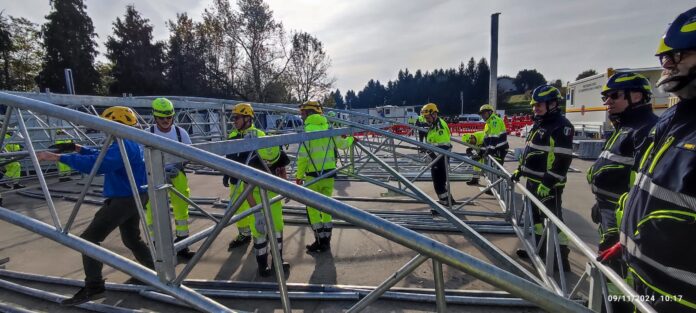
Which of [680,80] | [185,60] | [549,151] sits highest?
[185,60]

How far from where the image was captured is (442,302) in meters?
1.21

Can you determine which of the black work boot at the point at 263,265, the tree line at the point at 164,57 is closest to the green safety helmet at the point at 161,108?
the black work boot at the point at 263,265

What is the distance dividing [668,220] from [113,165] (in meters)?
3.42

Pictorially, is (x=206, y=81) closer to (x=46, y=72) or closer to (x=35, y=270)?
(x=46, y=72)

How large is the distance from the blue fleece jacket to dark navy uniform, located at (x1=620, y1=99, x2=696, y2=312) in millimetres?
3173

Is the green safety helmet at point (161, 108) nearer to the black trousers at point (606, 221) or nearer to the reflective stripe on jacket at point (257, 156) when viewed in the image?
the reflective stripe on jacket at point (257, 156)

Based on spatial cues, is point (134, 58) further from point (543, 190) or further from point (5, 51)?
point (543, 190)

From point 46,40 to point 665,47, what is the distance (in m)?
38.5

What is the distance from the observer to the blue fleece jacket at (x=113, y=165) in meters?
2.33

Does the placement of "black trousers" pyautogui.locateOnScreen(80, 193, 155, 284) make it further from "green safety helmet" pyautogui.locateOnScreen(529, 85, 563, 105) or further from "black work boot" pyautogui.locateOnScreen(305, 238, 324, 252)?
"green safety helmet" pyautogui.locateOnScreen(529, 85, 563, 105)

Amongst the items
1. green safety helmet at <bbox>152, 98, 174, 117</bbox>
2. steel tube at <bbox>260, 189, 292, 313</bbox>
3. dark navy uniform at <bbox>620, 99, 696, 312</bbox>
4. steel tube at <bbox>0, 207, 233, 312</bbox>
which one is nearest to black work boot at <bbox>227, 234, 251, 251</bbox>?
green safety helmet at <bbox>152, 98, 174, 117</bbox>

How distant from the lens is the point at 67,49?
2692cm

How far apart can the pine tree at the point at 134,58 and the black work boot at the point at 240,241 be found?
1153 inches

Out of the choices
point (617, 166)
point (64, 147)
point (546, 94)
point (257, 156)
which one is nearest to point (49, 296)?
point (64, 147)
